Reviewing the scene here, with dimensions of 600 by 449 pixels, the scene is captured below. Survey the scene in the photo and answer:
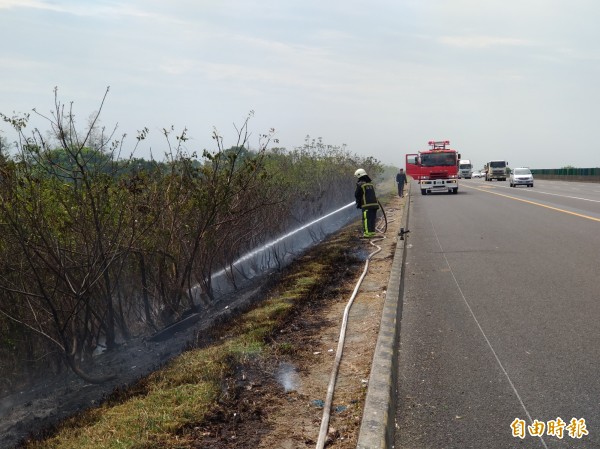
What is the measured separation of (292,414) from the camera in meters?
4.54

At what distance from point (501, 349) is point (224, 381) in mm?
2685

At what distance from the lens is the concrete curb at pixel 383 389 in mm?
3906

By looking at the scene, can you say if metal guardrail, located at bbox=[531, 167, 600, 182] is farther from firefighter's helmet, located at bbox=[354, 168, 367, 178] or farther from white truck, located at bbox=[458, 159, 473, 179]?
firefighter's helmet, located at bbox=[354, 168, 367, 178]

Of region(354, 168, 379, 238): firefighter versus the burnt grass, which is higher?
region(354, 168, 379, 238): firefighter

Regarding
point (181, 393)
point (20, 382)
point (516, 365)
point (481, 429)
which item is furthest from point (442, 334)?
point (20, 382)

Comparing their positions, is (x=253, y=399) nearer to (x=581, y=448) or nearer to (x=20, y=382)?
(x=581, y=448)

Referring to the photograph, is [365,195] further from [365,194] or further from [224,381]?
[224,381]

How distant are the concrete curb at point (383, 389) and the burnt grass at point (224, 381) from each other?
0.68 metres

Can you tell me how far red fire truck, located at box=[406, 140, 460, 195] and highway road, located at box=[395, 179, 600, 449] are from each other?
85.0 ft

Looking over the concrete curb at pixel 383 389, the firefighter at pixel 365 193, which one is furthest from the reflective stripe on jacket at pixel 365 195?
the concrete curb at pixel 383 389

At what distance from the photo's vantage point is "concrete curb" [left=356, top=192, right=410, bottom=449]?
3906 millimetres

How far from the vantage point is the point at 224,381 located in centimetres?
530

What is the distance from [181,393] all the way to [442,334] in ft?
9.75

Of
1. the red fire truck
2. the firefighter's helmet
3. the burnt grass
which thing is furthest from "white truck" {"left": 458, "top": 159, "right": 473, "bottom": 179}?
the burnt grass
